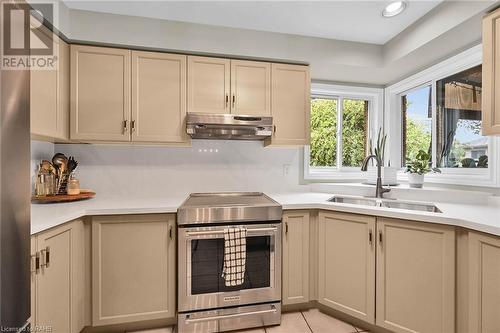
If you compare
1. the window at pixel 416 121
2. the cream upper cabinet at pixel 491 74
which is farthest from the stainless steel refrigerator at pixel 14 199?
the window at pixel 416 121

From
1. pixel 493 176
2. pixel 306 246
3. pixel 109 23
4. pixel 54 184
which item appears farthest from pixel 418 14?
pixel 54 184

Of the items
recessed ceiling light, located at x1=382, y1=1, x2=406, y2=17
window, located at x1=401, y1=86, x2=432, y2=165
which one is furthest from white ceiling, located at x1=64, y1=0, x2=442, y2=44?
window, located at x1=401, y1=86, x2=432, y2=165

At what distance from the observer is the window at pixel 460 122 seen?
6.74 feet

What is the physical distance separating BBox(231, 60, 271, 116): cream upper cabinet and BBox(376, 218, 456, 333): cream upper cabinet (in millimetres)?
1351

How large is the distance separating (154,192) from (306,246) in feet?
4.83

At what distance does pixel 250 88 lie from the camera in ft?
7.41

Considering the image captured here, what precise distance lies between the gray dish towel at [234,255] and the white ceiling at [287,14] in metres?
1.69

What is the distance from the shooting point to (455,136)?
88.2 inches

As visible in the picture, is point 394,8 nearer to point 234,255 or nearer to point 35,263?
point 234,255

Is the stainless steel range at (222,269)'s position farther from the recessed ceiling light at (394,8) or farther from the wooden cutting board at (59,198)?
the recessed ceiling light at (394,8)

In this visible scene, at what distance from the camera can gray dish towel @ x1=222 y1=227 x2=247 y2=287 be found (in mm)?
1757

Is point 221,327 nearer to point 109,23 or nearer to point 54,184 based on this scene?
point 54,184

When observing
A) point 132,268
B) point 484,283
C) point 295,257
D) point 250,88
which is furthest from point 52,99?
point 484,283

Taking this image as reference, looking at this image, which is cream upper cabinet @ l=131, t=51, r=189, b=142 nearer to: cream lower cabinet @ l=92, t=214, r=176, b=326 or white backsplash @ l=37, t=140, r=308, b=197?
white backsplash @ l=37, t=140, r=308, b=197
